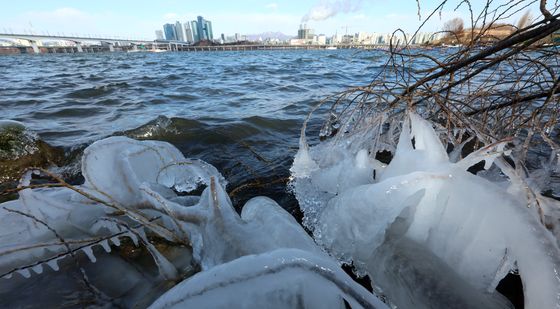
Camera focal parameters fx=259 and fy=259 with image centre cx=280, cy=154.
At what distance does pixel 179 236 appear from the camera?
1955 mm

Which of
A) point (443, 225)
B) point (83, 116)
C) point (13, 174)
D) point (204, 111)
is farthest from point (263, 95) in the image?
point (443, 225)

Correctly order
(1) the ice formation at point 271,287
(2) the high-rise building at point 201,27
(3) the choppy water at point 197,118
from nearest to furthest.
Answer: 1. (1) the ice formation at point 271,287
2. (3) the choppy water at point 197,118
3. (2) the high-rise building at point 201,27

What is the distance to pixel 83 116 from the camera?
653 centimetres

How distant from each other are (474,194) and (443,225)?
30cm

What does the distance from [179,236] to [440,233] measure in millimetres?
1799

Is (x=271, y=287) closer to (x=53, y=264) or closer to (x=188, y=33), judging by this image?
(x=53, y=264)

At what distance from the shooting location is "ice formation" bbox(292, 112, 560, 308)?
1.14 m

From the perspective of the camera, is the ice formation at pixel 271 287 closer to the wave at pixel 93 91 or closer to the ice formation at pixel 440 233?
the ice formation at pixel 440 233

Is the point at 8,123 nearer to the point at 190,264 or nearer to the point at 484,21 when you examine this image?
the point at 190,264

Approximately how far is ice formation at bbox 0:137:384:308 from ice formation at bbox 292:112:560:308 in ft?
1.46

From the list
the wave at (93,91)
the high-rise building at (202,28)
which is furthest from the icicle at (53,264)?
the high-rise building at (202,28)

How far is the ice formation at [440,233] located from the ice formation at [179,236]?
0.44 meters

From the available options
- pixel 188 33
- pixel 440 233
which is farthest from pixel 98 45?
pixel 440 233

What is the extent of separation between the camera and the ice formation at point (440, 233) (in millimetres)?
1141
